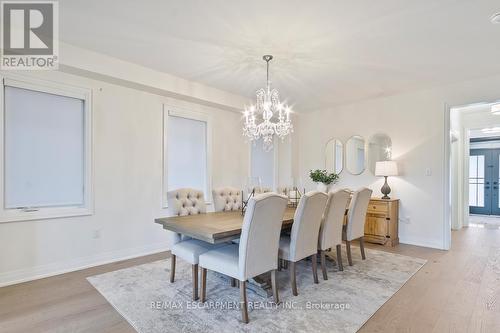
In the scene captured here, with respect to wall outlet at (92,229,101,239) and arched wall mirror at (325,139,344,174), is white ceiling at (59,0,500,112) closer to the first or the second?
arched wall mirror at (325,139,344,174)

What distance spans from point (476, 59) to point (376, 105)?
5.83ft

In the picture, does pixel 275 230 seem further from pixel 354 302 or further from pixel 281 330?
pixel 354 302

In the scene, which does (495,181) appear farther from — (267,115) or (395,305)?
(267,115)

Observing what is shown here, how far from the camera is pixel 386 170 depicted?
459 cm

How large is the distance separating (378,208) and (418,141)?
1.32m

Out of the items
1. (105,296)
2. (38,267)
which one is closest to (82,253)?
(38,267)

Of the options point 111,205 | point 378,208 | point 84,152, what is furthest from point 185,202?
point 378,208

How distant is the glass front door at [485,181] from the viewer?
792cm

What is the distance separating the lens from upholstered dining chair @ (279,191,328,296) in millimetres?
2588

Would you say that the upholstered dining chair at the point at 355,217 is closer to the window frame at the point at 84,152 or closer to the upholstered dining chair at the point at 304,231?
the upholstered dining chair at the point at 304,231

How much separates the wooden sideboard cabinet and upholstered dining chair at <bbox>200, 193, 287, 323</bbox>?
285 centimetres

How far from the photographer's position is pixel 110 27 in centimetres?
270

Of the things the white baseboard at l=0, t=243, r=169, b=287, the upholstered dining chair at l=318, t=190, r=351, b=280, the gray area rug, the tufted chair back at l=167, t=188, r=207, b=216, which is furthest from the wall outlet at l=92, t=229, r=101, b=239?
the upholstered dining chair at l=318, t=190, r=351, b=280

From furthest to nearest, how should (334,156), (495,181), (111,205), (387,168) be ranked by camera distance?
(495,181) < (334,156) < (387,168) < (111,205)
